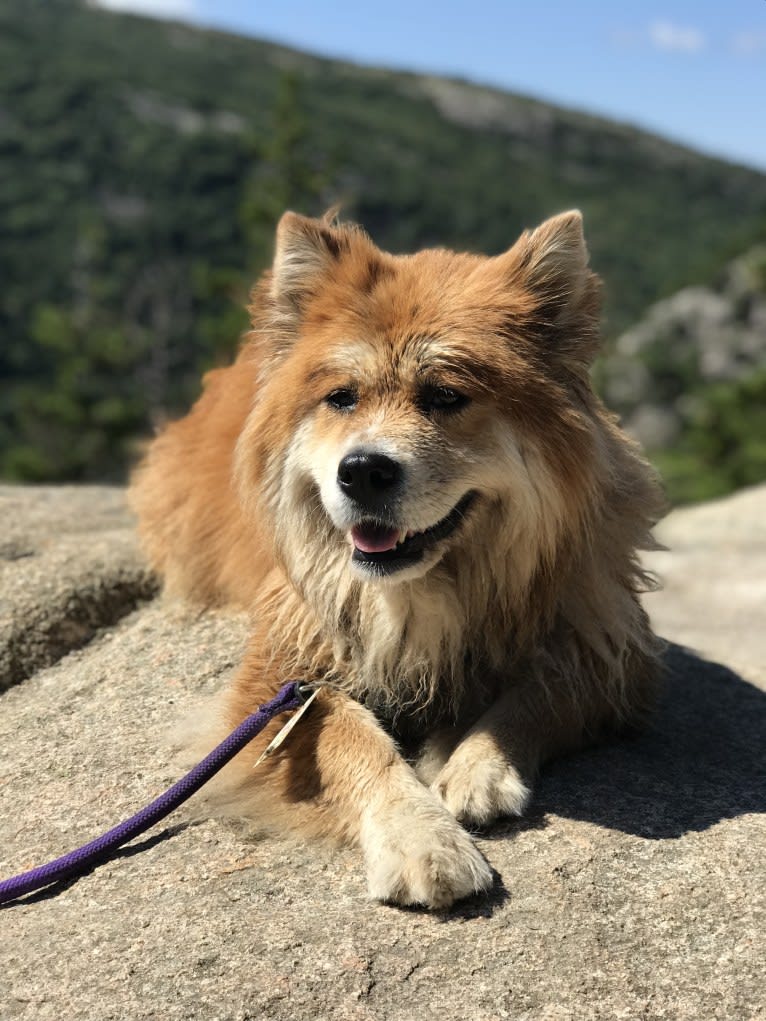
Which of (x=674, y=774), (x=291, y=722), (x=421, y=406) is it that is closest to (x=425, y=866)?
(x=291, y=722)

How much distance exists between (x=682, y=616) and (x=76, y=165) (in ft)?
241

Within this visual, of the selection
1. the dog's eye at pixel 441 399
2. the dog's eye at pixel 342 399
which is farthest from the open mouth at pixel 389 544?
the dog's eye at pixel 342 399

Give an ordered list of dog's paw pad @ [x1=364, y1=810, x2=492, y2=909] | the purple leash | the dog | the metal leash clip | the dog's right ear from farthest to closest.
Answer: the dog's right ear < the metal leash clip < the dog < the purple leash < dog's paw pad @ [x1=364, y1=810, x2=492, y2=909]

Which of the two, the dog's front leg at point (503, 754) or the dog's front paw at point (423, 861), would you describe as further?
the dog's front leg at point (503, 754)

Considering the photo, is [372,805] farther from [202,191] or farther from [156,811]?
[202,191]

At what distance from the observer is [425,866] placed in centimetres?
272

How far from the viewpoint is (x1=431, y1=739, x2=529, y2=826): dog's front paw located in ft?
9.98

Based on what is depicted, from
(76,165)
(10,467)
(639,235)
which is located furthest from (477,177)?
(10,467)

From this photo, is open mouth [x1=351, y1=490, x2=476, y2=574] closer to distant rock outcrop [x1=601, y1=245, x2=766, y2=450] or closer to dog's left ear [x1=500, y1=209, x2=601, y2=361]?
dog's left ear [x1=500, y1=209, x2=601, y2=361]

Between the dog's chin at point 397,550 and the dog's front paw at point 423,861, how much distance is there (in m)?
0.74

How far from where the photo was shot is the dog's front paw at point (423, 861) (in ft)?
8.89

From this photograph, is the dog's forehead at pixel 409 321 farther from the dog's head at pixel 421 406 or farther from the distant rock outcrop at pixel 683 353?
the distant rock outcrop at pixel 683 353

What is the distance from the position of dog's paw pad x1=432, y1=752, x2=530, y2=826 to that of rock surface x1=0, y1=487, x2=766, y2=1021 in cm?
8

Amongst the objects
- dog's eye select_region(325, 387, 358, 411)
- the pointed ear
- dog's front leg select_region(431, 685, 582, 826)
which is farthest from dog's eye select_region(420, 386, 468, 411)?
dog's front leg select_region(431, 685, 582, 826)
